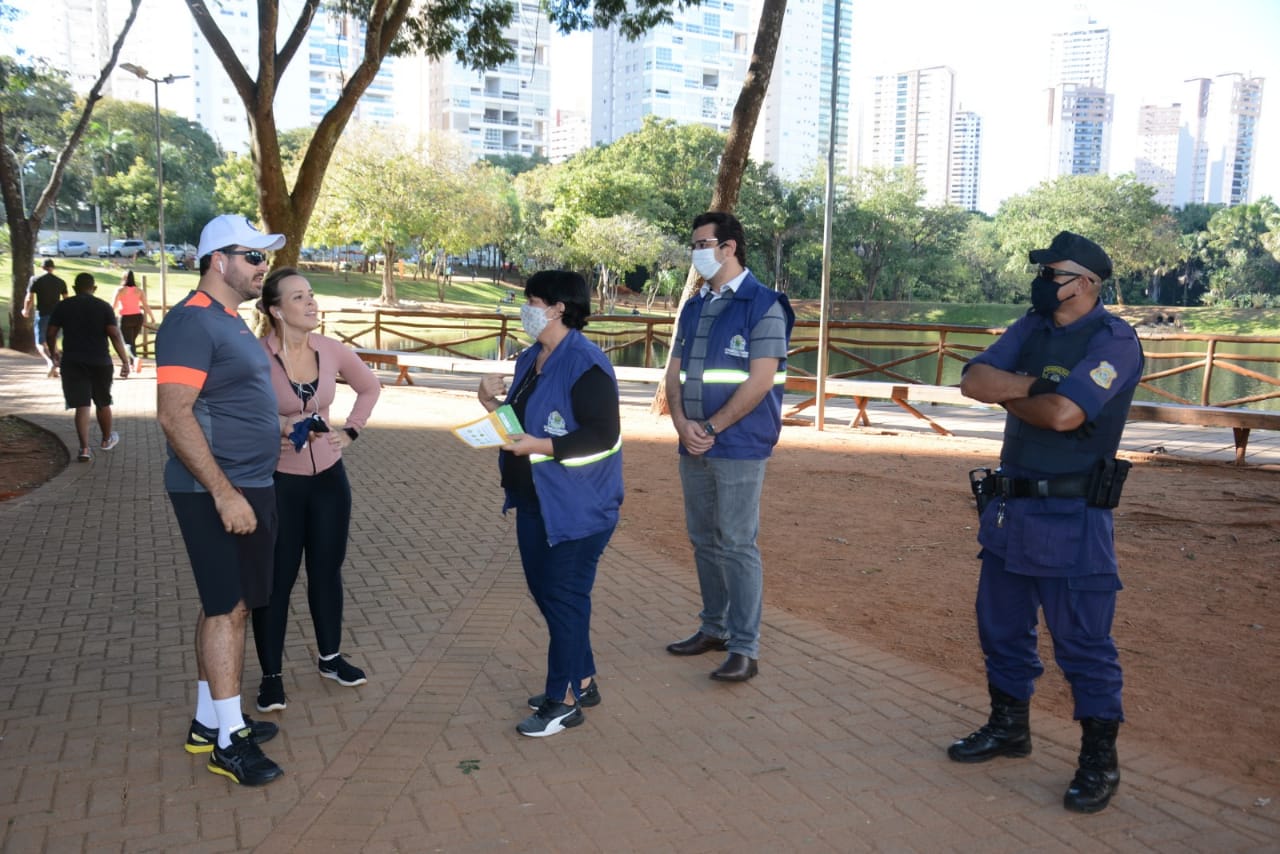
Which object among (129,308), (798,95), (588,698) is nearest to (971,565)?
(588,698)

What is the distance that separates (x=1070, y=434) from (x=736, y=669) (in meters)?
1.84

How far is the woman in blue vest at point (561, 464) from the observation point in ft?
12.3

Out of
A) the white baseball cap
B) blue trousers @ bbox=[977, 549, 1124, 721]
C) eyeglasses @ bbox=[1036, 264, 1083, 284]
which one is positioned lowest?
blue trousers @ bbox=[977, 549, 1124, 721]

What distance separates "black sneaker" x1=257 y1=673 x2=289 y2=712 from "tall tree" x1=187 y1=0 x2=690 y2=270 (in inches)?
326

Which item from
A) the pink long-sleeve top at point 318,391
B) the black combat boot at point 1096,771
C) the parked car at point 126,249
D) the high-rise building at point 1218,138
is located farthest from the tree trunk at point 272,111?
the high-rise building at point 1218,138

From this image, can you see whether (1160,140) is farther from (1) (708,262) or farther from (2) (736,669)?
(2) (736,669)

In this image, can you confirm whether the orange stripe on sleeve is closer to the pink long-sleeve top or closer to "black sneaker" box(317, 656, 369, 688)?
the pink long-sleeve top

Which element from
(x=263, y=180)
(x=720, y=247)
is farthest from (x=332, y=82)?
(x=720, y=247)

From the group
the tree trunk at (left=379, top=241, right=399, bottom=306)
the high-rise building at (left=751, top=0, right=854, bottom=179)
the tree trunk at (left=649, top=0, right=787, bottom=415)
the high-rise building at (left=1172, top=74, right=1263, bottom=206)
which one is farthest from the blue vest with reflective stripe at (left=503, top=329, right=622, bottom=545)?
the high-rise building at (left=1172, top=74, right=1263, bottom=206)

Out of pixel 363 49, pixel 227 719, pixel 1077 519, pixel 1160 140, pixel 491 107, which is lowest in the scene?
pixel 227 719

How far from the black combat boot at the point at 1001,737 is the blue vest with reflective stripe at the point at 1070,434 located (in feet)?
3.00

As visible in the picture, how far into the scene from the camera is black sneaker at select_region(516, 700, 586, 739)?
12.9 feet

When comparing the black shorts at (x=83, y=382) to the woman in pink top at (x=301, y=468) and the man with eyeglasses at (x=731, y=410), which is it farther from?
the man with eyeglasses at (x=731, y=410)

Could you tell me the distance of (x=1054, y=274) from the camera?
3557mm
